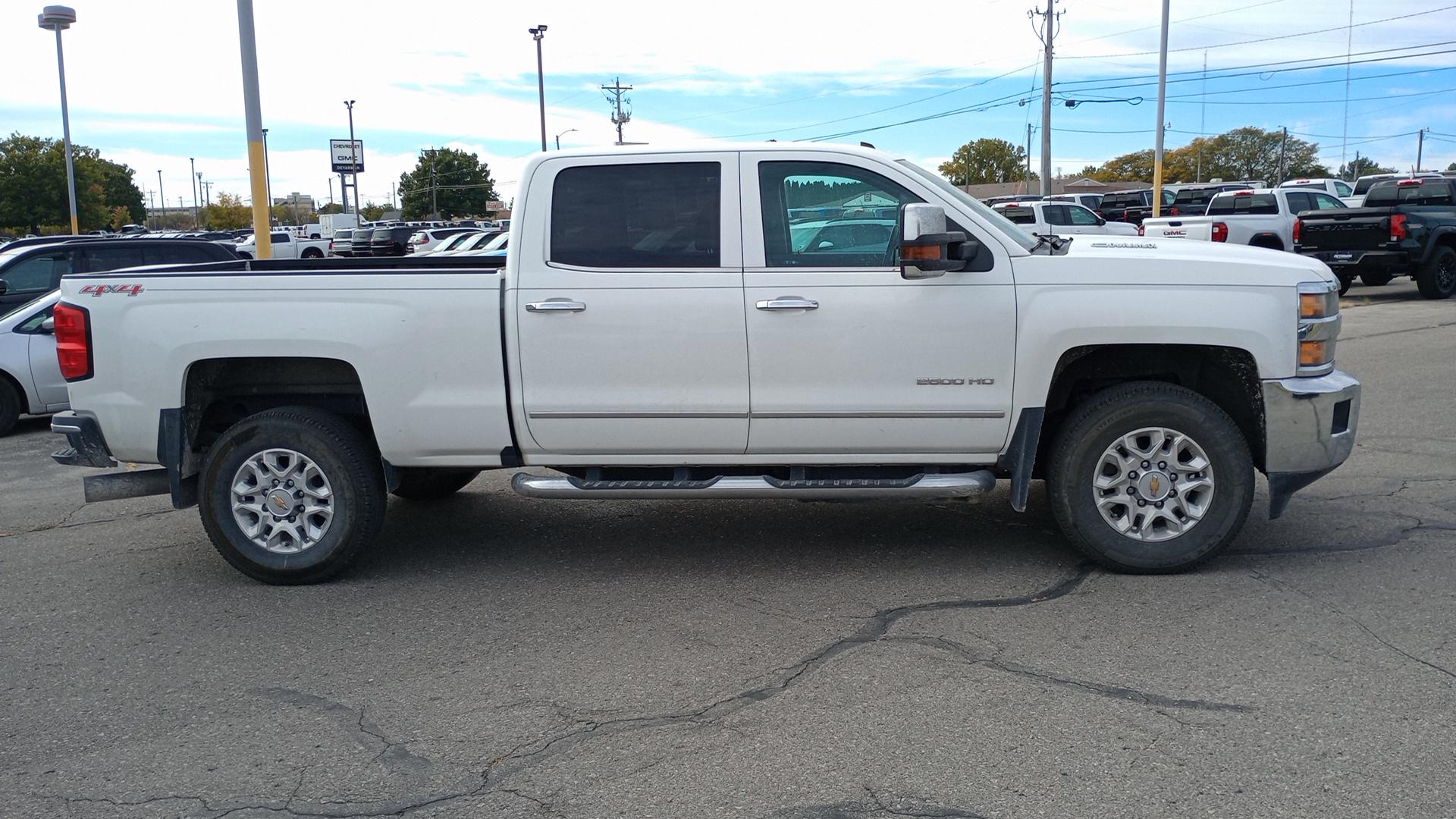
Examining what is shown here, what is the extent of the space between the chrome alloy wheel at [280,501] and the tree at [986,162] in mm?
118037

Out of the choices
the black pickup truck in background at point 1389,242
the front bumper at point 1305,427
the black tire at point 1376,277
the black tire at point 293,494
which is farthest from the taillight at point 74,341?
the black tire at point 1376,277

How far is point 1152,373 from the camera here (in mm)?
5664

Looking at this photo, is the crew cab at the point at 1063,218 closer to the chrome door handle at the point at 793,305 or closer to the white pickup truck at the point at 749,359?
the white pickup truck at the point at 749,359

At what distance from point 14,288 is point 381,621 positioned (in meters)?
9.73

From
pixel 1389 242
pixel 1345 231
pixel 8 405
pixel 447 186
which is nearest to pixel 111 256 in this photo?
pixel 8 405

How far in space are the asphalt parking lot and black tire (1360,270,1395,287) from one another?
13951 millimetres

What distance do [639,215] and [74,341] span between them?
2.85 metres

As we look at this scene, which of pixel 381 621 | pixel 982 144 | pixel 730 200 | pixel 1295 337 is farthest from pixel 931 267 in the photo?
pixel 982 144

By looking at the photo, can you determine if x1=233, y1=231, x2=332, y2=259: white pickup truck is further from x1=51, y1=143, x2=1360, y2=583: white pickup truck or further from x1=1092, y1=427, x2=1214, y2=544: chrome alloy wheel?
x1=1092, y1=427, x2=1214, y2=544: chrome alloy wheel

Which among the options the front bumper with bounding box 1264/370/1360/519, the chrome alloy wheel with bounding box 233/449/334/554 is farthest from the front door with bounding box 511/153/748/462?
the front bumper with bounding box 1264/370/1360/519

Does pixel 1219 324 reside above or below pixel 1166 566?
above

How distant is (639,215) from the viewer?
5566mm

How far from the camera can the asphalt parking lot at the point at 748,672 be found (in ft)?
11.7

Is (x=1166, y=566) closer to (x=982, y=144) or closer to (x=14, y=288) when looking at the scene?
(x=14, y=288)
